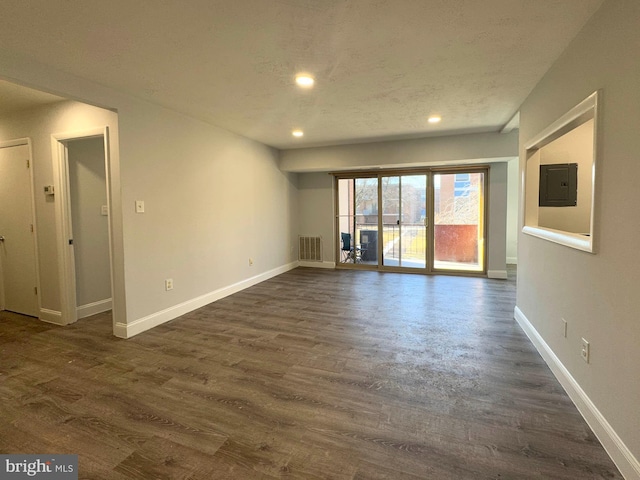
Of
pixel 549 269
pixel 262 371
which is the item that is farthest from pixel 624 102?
pixel 262 371

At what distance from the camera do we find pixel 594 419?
6.00 feet

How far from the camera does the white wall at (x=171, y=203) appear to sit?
3191mm

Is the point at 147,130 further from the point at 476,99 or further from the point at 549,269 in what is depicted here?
the point at 549,269

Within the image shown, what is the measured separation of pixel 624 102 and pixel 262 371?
2790 millimetres

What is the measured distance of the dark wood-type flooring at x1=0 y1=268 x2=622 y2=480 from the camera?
1.65m

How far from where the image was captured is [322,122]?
4.39 m

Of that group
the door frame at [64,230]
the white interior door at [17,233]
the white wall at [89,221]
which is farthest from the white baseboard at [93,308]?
the white interior door at [17,233]

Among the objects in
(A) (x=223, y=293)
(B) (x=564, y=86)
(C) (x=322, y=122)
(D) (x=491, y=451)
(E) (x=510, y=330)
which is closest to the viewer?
(D) (x=491, y=451)

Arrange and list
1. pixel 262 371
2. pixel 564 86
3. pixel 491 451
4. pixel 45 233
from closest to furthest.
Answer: pixel 491 451 < pixel 564 86 < pixel 262 371 < pixel 45 233

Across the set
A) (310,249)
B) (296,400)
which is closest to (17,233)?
(296,400)

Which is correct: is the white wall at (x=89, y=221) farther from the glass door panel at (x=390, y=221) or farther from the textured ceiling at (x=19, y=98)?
the glass door panel at (x=390, y=221)

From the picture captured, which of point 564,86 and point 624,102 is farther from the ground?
point 564,86

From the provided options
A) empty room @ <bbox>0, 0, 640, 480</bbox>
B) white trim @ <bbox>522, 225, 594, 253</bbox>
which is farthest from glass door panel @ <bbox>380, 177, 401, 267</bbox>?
white trim @ <bbox>522, 225, 594, 253</bbox>

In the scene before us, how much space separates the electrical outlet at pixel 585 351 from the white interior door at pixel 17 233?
5.42 m
